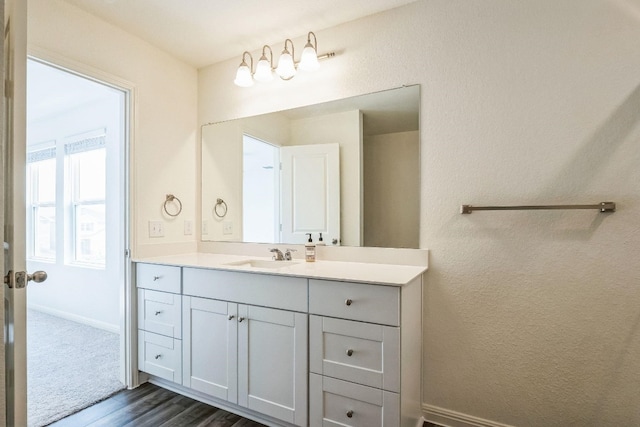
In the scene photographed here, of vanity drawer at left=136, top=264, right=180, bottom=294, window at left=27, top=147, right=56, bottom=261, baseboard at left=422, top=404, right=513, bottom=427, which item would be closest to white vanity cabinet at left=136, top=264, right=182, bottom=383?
vanity drawer at left=136, top=264, right=180, bottom=294

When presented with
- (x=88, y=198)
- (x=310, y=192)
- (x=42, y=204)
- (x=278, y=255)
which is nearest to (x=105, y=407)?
(x=278, y=255)

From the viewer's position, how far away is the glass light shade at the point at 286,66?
2117mm

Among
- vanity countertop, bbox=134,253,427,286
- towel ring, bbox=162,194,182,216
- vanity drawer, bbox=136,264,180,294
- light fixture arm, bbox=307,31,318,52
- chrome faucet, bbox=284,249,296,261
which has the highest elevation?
light fixture arm, bbox=307,31,318,52

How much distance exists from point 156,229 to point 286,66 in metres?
1.47

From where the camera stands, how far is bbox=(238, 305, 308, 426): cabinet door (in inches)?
64.2

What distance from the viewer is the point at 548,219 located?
1.60m

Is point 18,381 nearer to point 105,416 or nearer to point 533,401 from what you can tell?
point 105,416

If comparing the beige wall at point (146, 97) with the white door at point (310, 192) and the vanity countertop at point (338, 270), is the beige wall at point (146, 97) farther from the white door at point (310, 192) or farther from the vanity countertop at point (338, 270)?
the white door at point (310, 192)

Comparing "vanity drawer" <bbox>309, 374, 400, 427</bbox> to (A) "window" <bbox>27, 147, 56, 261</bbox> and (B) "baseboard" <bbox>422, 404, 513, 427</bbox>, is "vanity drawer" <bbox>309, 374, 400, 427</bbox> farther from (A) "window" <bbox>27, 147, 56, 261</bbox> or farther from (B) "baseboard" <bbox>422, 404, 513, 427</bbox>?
(A) "window" <bbox>27, 147, 56, 261</bbox>

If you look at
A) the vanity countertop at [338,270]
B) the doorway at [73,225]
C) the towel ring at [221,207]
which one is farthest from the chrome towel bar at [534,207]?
the doorway at [73,225]

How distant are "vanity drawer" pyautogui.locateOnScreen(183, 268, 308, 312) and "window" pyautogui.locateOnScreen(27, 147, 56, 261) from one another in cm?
311

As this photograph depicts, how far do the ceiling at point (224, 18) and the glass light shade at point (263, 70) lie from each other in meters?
0.19

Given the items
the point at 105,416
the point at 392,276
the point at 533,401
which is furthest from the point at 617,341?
the point at 105,416

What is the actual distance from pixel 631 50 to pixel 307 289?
6.07 feet
